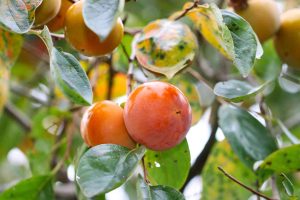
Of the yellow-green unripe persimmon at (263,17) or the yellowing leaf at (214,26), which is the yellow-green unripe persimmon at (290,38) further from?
the yellowing leaf at (214,26)

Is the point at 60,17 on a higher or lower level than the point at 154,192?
higher

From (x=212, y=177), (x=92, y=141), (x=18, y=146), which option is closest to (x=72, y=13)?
(x=92, y=141)

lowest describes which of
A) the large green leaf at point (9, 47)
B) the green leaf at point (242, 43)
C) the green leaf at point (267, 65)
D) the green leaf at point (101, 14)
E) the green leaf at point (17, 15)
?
the green leaf at point (267, 65)

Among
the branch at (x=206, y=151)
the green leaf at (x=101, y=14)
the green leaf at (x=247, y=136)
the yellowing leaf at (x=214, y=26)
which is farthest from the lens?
the branch at (x=206, y=151)

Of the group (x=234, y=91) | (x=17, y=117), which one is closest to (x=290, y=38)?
(x=234, y=91)

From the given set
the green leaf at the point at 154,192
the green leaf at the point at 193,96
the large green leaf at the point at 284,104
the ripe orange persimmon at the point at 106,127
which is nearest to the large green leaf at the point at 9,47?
the ripe orange persimmon at the point at 106,127

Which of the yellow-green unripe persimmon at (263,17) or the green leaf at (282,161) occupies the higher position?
the yellow-green unripe persimmon at (263,17)

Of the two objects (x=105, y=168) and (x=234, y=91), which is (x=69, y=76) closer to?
(x=105, y=168)

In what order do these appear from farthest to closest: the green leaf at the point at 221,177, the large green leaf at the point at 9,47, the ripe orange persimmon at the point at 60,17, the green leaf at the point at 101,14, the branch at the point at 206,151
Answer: the branch at the point at 206,151, the green leaf at the point at 221,177, the large green leaf at the point at 9,47, the ripe orange persimmon at the point at 60,17, the green leaf at the point at 101,14
